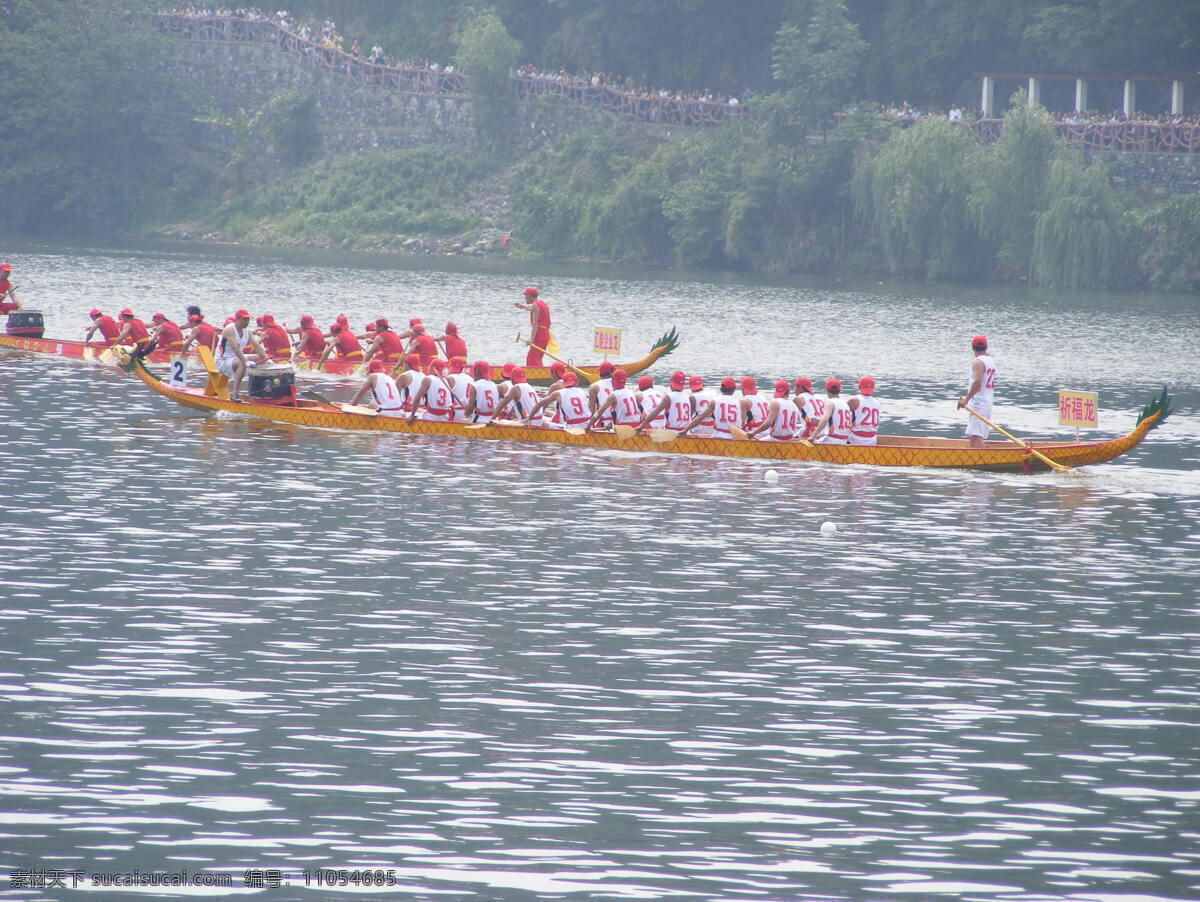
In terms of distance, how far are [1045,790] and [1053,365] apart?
3517 centimetres

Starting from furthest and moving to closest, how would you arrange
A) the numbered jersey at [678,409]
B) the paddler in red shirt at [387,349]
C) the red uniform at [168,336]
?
the red uniform at [168,336]
the paddler in red shirt at [387,349]
the numbered jersey at [678,409]

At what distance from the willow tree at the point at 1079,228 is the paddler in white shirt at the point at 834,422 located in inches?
1759

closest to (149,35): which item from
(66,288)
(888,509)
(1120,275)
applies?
(66,288)

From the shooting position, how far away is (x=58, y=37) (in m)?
100

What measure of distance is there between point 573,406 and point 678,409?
7.13 feet

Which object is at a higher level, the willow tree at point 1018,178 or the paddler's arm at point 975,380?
the willow tree at point 1018,178

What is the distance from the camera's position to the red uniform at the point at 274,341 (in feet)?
128

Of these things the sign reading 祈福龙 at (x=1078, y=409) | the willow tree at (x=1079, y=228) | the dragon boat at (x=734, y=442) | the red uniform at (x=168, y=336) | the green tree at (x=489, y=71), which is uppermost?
the green tree at (x=489, y=71)

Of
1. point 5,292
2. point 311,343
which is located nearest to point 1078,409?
point 311,343

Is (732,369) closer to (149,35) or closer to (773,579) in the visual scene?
(773,579)

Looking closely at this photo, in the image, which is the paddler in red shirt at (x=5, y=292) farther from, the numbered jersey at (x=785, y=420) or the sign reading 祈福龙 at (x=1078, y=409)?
the sign reading 祈福龙 at (x=1078, y=409)

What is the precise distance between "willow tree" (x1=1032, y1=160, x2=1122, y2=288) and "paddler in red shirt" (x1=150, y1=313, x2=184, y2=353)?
138 feet

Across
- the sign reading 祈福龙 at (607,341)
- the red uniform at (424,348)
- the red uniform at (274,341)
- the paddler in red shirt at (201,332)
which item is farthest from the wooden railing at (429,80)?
the red uniform at (424,348)

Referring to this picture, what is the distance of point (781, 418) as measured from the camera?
98.3 ft
